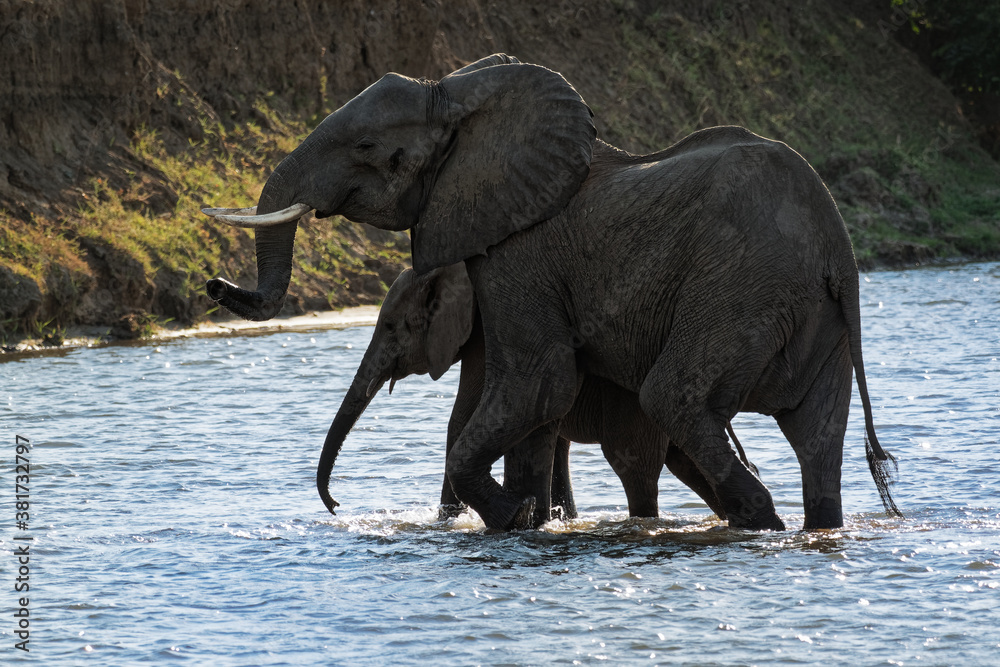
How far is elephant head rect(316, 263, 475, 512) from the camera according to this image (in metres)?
7.15

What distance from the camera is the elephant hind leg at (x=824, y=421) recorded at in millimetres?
6203

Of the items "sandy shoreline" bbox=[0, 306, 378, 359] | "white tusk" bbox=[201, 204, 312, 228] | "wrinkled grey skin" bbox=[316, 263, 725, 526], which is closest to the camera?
"white tusk" bbox=[201, 204, 312, 228]

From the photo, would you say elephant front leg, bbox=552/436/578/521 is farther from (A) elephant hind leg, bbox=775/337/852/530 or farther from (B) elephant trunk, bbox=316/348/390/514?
(A) elephant hind leg, bbox=775/337/852/530

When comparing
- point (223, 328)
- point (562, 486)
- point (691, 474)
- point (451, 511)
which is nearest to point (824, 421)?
point (691, 474)

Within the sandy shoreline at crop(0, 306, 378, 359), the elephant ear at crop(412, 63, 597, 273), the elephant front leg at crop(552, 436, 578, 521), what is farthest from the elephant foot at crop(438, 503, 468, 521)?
the sandy shoreline at crop(0, 306, 378, 359)

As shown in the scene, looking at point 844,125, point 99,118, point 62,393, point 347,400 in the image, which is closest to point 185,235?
point 99,118

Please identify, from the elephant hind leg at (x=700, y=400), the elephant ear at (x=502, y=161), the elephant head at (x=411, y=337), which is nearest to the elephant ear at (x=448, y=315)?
the elephant head at (x=411, y=337)

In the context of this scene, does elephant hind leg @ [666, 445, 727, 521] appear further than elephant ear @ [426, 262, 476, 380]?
Yes

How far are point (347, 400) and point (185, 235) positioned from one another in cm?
1268

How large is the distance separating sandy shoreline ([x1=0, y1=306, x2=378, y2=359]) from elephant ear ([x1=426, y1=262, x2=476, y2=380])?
9722 millimetres

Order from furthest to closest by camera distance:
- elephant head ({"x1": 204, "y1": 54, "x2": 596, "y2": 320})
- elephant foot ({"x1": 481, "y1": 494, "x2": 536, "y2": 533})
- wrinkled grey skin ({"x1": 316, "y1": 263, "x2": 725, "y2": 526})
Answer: wrinkled grey skin ({"x1": 316, "y1": 263, "x2": 725, "y2": 526}) < elephant foot ({"x1": 481, "y1": 494, "x2": 536, "y2": 533}) < elephant head ({"x1": 204, "y1": 54, "x2": 596, "y2": 320})

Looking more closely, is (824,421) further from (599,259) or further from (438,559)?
(438,559)

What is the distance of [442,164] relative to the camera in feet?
21.7

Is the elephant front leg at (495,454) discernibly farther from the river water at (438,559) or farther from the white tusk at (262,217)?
the white tusk at (262,217)
